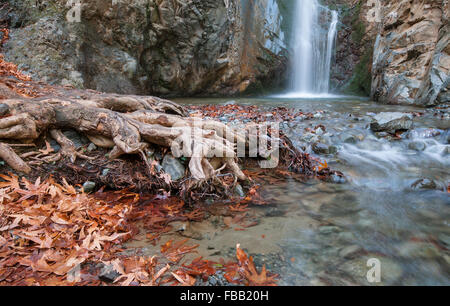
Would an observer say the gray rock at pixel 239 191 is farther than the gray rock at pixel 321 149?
No

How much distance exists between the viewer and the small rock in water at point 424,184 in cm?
324

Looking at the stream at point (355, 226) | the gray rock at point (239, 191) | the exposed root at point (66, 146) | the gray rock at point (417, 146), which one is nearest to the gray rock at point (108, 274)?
the stream at point (355, 226)

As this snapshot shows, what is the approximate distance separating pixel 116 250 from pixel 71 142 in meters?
2.00

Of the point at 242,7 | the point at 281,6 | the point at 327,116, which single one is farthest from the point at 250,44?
the point at 327,116

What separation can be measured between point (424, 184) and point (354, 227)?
1.80m

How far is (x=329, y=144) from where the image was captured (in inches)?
186

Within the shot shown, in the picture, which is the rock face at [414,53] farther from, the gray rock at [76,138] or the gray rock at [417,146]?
the gray rock at [76,138]

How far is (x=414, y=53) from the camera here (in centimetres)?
868

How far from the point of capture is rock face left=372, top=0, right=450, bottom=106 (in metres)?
7.78

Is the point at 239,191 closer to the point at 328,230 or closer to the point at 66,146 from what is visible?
the point at 328,230

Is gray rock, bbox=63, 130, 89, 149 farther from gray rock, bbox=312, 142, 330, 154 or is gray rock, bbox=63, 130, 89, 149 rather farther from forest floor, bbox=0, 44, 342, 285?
gray rock, bbox=312, 142, 330, 154

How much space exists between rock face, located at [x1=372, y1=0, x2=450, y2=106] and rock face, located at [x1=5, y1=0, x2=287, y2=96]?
5710 millimetres

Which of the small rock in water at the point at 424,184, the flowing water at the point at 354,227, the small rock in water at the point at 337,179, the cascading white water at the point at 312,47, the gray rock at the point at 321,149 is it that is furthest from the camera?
the cascading white water at the point at 312,47
